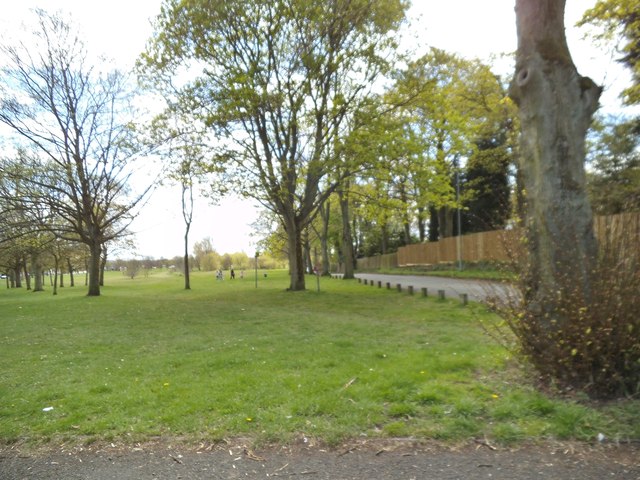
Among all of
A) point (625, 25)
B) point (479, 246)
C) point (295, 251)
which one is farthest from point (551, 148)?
point (479, 246)

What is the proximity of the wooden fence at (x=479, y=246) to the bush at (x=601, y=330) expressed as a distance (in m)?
0.03

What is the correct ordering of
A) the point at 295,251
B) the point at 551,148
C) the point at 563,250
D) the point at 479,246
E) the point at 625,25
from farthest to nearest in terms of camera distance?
the point at 479,246, the point at 295,251, the point at 625,25, the point at 551,148, the point at 563,250

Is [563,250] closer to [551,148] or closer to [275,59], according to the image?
[551,148]

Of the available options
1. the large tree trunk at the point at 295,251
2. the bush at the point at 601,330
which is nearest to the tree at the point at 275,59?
the large tree trunk at the point at 295,251

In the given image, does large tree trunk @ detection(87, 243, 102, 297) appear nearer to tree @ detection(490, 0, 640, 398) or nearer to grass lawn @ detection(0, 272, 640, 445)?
grass lawn @ detection(0, 272, 640, 445)

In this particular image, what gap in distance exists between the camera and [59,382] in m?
6.28

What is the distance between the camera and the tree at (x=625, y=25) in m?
12.7

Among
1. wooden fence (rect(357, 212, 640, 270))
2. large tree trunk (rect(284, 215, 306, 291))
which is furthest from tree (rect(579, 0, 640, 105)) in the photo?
large tree trunk (rect(284, 215, 306, 291))

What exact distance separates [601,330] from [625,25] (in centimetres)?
1404

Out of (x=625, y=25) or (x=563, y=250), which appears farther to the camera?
(x=625, y=25)

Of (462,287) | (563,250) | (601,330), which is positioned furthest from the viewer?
(462,287)

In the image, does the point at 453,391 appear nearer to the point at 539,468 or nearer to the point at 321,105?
the point at 539,468

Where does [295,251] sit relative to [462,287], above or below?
above

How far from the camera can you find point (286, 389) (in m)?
5.34
